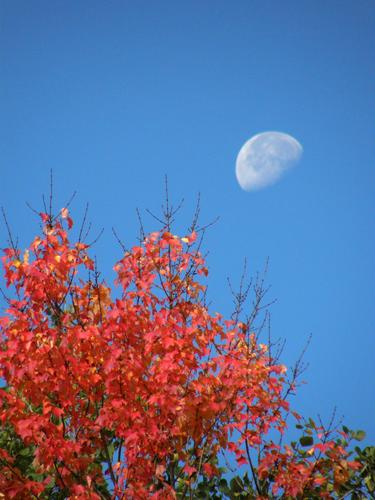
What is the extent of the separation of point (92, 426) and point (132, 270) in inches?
77.4

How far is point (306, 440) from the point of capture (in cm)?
827

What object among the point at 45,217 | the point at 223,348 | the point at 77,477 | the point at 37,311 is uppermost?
the point at 45,217

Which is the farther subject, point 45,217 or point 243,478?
point 243,478

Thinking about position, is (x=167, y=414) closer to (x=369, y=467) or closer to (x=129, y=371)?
(x=129, y=371)

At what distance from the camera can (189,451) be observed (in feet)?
22.1

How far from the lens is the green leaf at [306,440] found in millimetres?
8250

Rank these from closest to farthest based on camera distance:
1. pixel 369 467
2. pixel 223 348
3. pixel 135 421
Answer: pixel 135 421 → pixel 223 348 → pixel 369 467

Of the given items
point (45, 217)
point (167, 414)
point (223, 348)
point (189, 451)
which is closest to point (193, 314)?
point (223, 348)

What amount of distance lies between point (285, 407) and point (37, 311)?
11.8 ft

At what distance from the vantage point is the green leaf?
8.25m

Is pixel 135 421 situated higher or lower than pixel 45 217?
lower

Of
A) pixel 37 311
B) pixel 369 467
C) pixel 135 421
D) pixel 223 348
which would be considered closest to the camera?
pixel 135 421

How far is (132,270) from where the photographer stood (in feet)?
23.0

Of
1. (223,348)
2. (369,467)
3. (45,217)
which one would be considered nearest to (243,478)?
(369,467)
